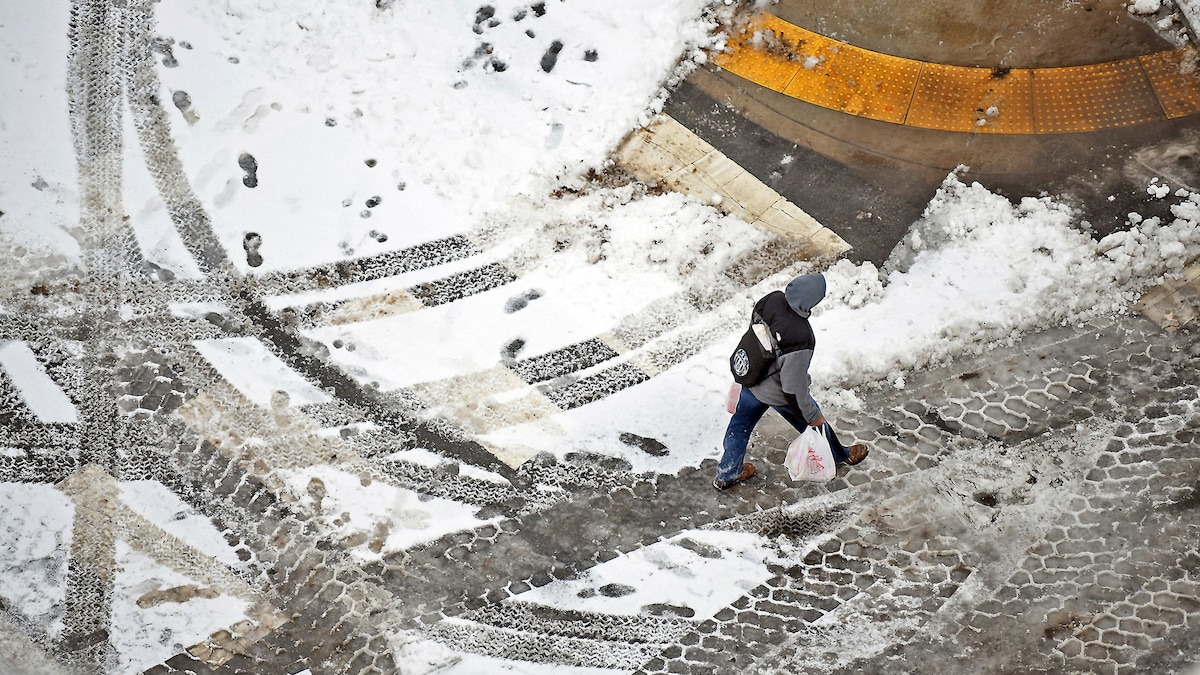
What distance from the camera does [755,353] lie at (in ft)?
16.0

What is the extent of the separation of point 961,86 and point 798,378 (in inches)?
136

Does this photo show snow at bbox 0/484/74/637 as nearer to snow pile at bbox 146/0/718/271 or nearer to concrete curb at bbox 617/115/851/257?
snow pile at bbox 146/0/718/271

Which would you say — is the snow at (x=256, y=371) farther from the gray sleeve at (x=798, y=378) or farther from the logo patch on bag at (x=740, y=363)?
the gray sleeve at (x=798, y=378)

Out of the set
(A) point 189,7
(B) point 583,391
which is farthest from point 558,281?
(A) point 189,7

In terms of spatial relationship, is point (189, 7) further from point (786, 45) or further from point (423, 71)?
point (786, 45)

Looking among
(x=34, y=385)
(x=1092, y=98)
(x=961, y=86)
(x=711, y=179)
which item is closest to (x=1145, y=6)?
(x=1092, y=98)

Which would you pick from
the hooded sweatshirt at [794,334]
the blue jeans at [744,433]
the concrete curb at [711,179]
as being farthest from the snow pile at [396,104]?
the hooded sweatshirt at [794,334]

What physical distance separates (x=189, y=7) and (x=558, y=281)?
3460 millimetres

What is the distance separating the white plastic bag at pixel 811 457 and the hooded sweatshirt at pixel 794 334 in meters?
0.18

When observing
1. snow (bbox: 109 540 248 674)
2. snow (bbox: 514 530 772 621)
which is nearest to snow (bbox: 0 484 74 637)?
snow (bbox: 109 540 248 674)

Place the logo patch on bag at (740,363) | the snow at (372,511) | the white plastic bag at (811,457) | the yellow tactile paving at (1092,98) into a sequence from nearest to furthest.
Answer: the logo patch on bag at (740,363), the white plastic bag at (811,457), the snow at (372,511), the yellow tactile paving at (1092,98)

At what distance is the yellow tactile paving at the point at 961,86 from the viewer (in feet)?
22.9

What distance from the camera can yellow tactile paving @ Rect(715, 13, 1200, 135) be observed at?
22.9ft

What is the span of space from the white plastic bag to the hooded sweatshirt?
181 millimetres
